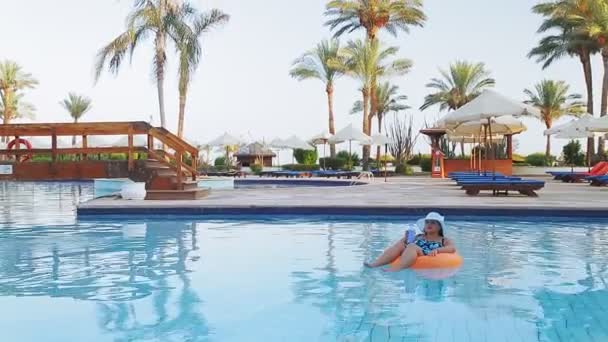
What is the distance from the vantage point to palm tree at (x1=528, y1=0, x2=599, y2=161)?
110ft

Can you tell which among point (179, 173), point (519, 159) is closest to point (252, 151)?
point (519, 159)

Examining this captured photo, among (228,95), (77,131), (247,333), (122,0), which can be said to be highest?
(122,0)

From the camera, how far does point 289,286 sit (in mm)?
6293

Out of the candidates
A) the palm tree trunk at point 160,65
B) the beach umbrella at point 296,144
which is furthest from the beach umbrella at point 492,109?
the beach umbrella at point 296,144

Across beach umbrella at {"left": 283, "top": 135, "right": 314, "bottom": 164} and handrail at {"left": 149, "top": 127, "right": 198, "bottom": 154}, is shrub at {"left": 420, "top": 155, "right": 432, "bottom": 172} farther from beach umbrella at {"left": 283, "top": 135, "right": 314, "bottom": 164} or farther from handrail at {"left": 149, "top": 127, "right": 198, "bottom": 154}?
handrail at {"left": 149, "top": 127, "right": 198, "bottom": 154}

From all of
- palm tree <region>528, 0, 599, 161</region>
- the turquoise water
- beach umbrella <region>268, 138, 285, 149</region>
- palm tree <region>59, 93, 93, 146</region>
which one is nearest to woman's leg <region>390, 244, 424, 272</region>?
the turquoise water

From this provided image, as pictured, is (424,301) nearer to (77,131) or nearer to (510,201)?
(510,201)

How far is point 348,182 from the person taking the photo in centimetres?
2302

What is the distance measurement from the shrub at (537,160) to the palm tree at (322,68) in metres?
11.7

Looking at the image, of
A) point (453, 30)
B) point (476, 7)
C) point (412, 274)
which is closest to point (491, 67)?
point (453, 30)

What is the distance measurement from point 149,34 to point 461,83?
74.9ft

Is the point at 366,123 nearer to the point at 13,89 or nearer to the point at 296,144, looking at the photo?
the point at 296,144

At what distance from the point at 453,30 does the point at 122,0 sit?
16012 millimetres

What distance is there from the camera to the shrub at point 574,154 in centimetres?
3359
